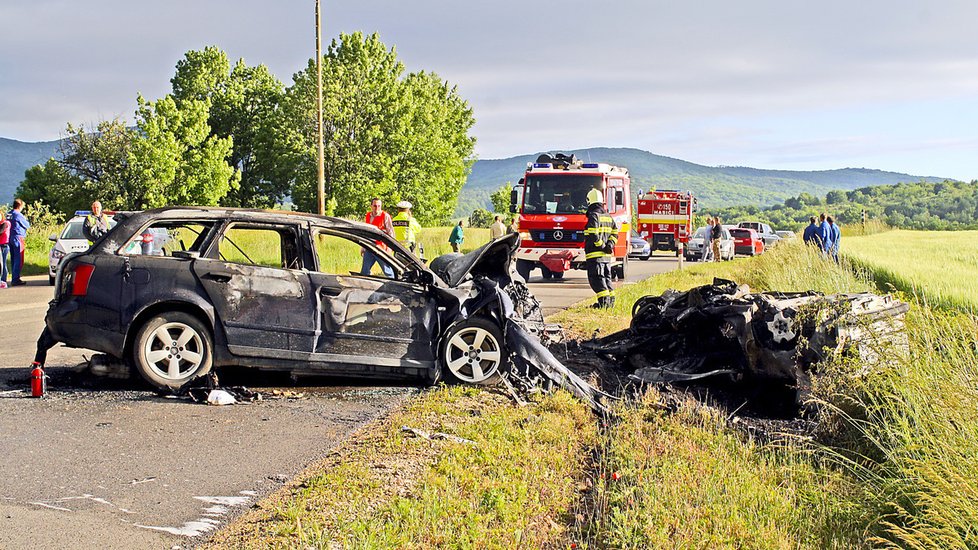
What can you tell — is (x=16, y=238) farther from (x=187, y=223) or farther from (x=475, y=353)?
(x=475, y=353)

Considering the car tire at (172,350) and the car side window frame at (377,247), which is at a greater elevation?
the car side window frame at (377,247)

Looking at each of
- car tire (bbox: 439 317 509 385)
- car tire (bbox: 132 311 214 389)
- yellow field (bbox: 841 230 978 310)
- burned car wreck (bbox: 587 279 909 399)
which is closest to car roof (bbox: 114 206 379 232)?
car tire (bbox: 132 311 214 389)

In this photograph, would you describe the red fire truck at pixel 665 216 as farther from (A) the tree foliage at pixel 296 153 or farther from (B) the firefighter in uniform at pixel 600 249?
(B) the firefighter in uniform at pixel 600 249

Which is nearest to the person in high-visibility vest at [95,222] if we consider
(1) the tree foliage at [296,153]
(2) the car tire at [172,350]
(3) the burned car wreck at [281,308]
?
(3) the burned car wreck at [281,308]

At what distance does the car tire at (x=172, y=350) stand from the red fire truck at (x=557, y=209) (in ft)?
44.0

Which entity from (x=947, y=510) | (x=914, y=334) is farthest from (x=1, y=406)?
(x=914, y=334)

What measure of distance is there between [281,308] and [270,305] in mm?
92

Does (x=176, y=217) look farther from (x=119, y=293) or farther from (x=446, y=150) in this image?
(x=446, y=150)

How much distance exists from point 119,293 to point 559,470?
3794mm

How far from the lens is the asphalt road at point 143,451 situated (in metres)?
4.25

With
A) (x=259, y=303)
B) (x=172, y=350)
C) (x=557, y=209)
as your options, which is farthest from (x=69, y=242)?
(x=259, y=303)

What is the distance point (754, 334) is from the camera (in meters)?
7.59

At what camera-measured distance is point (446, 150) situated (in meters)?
65.4

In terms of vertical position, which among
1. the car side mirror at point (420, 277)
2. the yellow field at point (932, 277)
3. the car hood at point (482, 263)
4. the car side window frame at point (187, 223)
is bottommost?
the yellow field at point (932, 277)
